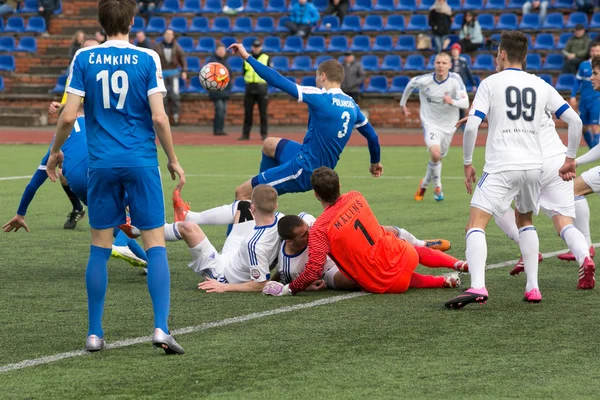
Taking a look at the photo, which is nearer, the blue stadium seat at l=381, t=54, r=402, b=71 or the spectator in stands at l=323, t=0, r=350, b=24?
the blue stadium seat at l=381, t=54, r=402, b=71

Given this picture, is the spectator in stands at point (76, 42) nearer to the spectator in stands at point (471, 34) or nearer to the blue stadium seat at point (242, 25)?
the blue stadium seat at point (242, 25)

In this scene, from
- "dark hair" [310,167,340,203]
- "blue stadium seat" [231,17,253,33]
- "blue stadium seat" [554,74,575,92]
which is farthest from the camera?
"blue stadium seat" [231,17,253,33]

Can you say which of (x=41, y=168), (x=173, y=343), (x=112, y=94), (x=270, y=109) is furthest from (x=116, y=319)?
(x=270, y=109)

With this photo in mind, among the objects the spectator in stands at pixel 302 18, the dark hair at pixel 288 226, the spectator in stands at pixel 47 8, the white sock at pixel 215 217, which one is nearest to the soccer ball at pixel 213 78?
the white sock at pixel 215 217

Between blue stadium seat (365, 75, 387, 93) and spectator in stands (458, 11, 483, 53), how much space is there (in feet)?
8.49

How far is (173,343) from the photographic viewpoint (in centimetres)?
606

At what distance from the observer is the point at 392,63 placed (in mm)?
31109

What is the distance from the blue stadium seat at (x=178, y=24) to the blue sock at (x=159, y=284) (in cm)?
2781

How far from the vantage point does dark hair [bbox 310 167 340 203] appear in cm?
789

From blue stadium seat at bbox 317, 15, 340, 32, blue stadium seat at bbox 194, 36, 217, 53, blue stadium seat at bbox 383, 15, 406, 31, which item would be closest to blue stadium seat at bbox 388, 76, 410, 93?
blue stadium seat at bbox 383, 15, 406, 31

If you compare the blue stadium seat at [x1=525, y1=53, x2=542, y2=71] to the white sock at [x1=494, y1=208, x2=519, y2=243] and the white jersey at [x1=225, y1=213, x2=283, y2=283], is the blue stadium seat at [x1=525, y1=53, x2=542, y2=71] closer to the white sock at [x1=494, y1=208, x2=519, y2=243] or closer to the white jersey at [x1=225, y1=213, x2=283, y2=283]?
Answer: the white sock at [x1=494, y1=208, x2=519, y2=243]

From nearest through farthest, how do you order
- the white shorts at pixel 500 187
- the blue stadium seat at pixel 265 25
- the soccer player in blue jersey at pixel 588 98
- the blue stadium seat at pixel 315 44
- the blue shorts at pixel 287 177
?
1. the white shorts at pixel 500 187
2. the blue shorts at pixel 287 177
3. the soccer player in blue jersey at pixel 588 98
4. the blue stadium seat at pixel 315 44
5. the blue stadium seat at pixel 265 25

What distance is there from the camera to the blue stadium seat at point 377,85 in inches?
1211

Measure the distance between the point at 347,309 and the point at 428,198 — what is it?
7.94m
